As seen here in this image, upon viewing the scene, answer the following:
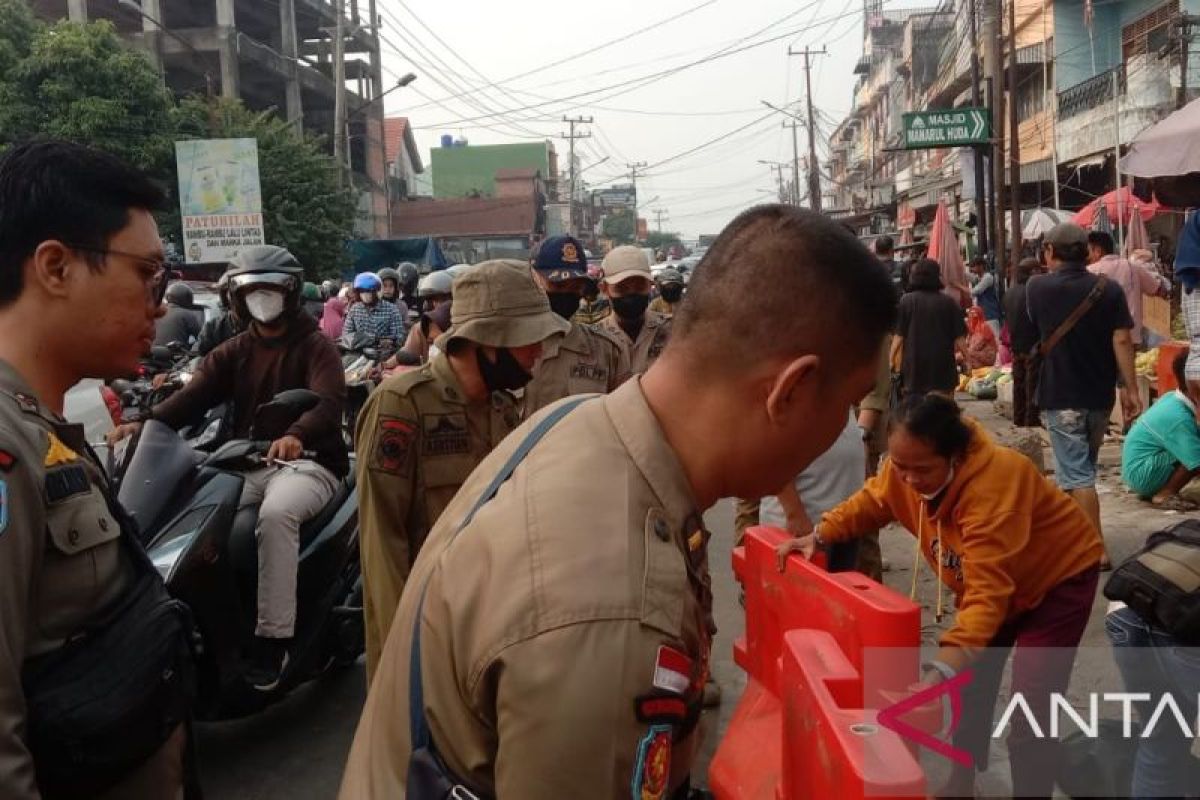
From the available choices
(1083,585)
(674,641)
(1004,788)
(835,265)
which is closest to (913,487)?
(1083,585)

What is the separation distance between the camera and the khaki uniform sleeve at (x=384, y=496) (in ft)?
9.84

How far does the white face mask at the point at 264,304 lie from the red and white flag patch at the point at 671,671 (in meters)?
3.45

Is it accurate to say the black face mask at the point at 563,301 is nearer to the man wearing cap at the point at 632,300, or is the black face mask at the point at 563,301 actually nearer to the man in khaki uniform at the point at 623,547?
the man wearing cap at the point at 632,300

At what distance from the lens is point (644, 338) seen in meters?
4.94

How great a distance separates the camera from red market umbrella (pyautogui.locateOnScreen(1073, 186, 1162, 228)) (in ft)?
39.5

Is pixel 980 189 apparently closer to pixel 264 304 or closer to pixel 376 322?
pixel 376 322

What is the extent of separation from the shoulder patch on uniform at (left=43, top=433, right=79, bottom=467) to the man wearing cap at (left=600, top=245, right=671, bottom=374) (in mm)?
3363

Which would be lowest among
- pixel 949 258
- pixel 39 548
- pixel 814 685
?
pixel 814 685

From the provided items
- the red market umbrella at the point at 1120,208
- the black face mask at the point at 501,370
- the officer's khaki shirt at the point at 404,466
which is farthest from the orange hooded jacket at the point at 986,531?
the red market umbrella at the point at 1120,208

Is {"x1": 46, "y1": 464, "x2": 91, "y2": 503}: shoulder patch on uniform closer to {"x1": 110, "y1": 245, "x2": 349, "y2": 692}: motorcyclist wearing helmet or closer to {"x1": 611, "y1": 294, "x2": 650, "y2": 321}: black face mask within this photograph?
{"x1": 110, "y1": 245, "x2": 349, "y2": 692}: motorcyclist wearing helmet

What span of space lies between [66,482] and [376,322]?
8.78 metres

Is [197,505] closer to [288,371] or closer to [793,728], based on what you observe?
[288,371]

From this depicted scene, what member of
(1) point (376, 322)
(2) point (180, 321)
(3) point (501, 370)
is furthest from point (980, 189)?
(3) point (501, 370)

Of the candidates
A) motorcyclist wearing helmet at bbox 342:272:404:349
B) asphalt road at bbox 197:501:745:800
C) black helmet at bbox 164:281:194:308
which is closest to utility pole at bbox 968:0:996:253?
motorcyclist wearing helmet at bbox 342:272:404:349
